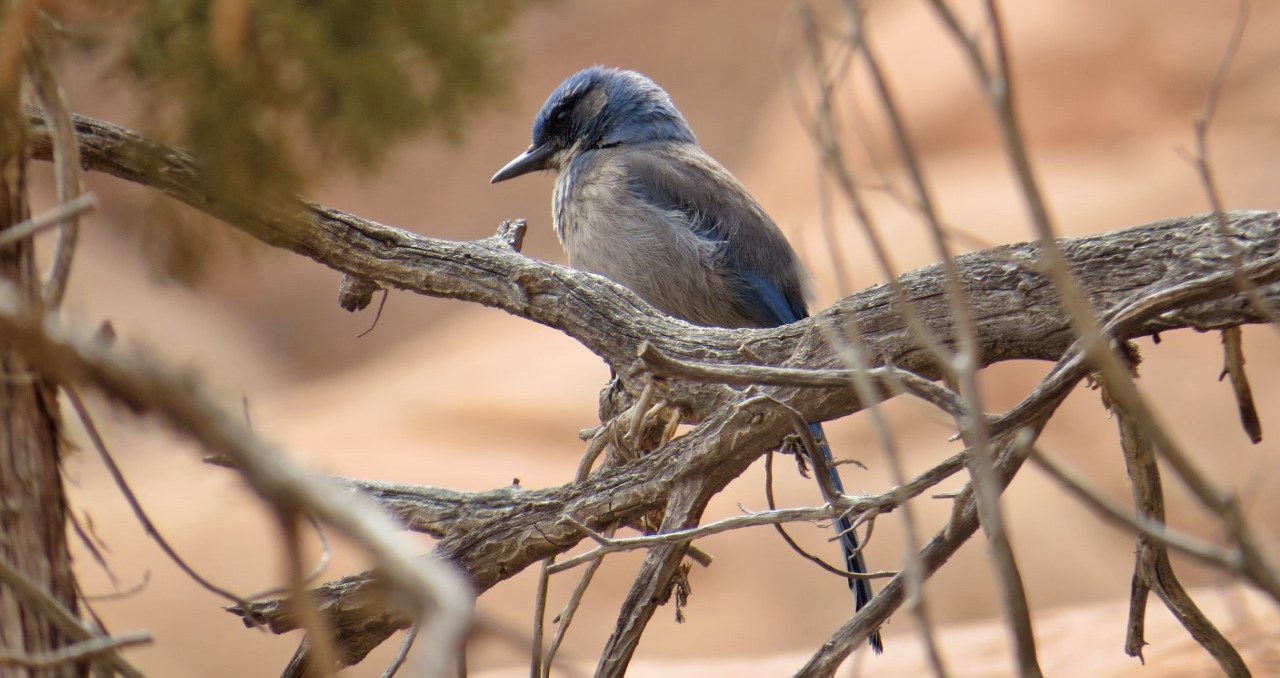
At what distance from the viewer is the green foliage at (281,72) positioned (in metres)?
1.58

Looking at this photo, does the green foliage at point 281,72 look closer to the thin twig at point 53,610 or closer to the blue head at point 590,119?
the thin twig at point 53,610

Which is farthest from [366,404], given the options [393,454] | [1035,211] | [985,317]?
[1035,211]

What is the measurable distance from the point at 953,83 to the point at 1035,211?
1037 centimetres

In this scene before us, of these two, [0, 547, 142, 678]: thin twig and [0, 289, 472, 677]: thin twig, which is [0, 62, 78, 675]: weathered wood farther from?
[0, 289, 472, 677]: thin twig

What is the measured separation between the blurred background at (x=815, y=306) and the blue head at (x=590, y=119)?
5.79 feet

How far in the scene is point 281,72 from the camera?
5.37 ft

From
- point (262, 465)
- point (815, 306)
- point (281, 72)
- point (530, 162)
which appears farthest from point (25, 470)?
point (530, 162)

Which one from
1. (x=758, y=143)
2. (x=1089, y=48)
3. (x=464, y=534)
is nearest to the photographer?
(x=464, y=534)

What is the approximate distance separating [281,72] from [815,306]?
3.14 m

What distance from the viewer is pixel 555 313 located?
3029 millimetres

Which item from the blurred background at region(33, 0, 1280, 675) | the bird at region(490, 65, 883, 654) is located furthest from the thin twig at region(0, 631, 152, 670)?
the blurred background at region(33, 0, 1280, 675)

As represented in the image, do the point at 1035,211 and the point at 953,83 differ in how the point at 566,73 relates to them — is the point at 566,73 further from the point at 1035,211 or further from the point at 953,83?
the point at 1035,211

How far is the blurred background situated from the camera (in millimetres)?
7754

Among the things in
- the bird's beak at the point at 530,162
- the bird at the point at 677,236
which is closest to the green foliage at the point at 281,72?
the bird at the point at 677,236
